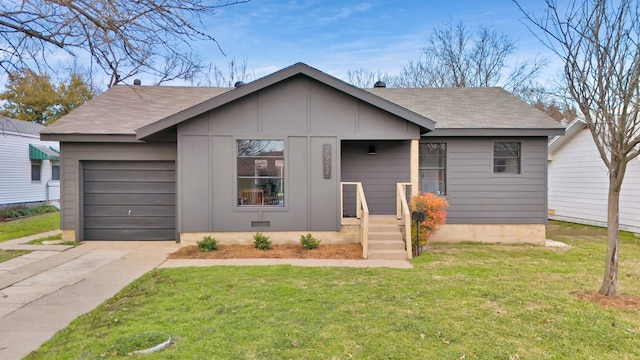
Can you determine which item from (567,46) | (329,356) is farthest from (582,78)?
(329,356)

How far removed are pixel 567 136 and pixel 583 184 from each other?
6.16 ft

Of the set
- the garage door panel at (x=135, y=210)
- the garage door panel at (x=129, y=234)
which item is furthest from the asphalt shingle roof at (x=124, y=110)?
the garage door panel at (x=129, y=234)

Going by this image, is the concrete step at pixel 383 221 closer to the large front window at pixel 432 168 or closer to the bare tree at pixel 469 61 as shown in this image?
the large front window at pixel 432 168

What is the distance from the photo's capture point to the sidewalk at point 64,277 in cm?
398

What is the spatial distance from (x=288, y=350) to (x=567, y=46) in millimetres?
5332

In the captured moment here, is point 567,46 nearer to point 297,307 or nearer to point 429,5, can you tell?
point 297,307

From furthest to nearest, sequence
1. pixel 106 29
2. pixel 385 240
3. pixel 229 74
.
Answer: pixel 229 74, pixel 385 240, pixel 106 29

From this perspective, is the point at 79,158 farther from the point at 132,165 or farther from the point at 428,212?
the point at 428,212

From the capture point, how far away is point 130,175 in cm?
934

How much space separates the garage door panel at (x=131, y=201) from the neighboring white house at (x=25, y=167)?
28.9ft

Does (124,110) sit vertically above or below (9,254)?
above

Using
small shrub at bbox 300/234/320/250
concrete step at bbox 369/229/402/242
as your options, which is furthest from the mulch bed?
concrete step at bbox 369/229/402/242

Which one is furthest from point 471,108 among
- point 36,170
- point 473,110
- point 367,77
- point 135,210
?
point 36,170

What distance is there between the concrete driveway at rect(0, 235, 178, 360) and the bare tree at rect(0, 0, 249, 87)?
324 cm
